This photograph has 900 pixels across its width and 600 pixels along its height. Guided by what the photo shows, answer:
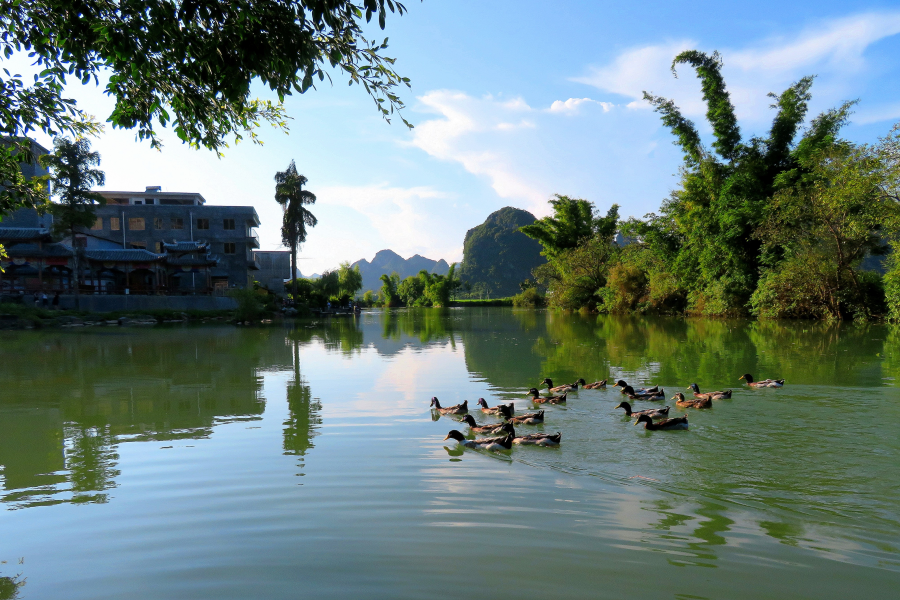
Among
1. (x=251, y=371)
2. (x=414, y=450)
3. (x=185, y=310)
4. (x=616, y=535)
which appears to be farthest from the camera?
(x=185, y=310)

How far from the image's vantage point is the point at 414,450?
22.7 feet

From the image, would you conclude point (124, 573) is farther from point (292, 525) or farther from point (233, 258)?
point (233, 258)

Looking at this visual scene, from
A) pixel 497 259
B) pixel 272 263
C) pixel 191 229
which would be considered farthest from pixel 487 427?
pixel 497 259

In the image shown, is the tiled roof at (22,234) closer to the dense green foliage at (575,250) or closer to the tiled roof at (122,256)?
the tiled roof at (122,256)

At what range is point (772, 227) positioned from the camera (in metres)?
29.7

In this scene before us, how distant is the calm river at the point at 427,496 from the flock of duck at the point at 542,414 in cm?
22

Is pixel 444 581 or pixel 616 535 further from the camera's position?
pixel 616 535

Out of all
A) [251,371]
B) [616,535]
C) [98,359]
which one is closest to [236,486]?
[616,535]

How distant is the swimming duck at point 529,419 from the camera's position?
8320 mm

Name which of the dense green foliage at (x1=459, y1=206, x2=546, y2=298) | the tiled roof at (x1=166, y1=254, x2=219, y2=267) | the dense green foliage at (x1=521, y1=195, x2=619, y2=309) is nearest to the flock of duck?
the dense green foliage at (x1=521, y1=195, x2=619, y2=309)

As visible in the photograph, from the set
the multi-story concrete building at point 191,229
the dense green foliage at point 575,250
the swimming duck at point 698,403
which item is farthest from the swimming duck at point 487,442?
the multi-story concrete building at point 191,229

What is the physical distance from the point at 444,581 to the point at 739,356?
15.4m

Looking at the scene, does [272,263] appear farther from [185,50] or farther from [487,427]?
[185,50]

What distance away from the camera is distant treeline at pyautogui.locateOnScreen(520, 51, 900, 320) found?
83.6 feet
